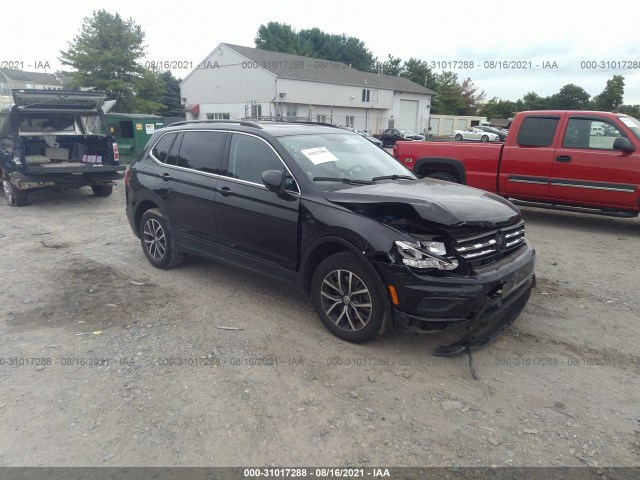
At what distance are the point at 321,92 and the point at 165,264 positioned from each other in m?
35.0

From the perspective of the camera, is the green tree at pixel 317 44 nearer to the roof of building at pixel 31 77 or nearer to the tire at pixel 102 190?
the roof of building at pixel 31 77

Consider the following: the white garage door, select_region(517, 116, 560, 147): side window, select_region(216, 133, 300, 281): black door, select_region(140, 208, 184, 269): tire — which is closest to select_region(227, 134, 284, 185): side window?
select_region(216, 133, 300, 281): black door

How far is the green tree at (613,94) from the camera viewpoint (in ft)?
146

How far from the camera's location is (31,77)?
221 feet

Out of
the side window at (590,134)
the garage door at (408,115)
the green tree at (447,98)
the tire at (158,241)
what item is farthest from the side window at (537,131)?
the green tree at (447,98)

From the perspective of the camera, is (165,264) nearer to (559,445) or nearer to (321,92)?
(559,445)

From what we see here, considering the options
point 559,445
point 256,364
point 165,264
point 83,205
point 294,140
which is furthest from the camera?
point 83,205

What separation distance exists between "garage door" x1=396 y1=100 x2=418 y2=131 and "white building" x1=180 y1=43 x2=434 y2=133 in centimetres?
265

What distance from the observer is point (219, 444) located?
8.95 feet

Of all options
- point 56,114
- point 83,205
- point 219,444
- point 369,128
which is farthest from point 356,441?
point 369,128

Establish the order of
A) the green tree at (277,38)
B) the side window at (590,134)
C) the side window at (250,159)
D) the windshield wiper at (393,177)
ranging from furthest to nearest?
the green tree at (277,38)
the side window at (590,134)
the windshield wiper at (393,177)
the side window at (250,159)

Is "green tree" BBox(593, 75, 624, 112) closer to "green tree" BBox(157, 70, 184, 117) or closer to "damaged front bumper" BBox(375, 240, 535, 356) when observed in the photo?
"green tree" BBox(157, 70, 184, 117)

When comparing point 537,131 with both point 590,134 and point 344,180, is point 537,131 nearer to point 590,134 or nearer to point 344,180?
point 590,134

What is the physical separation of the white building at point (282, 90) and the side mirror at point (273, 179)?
95.8ft
